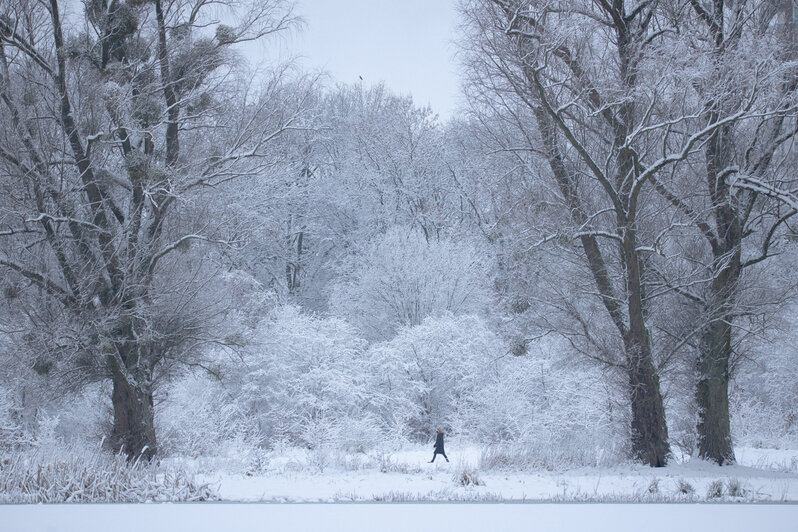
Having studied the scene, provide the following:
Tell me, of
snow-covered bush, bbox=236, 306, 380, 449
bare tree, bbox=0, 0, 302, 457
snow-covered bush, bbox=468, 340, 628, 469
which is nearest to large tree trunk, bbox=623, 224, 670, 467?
snow-covered bush, bbox=468, 340, 628, 469

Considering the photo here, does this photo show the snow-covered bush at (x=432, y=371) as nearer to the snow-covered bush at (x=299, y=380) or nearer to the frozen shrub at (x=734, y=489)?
the snow-covered bush at (x=299, y=380)

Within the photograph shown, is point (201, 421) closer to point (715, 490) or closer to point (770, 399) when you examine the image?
point (715, 490)

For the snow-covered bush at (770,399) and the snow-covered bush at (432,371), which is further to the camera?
the snow-covered bush at (432,371)

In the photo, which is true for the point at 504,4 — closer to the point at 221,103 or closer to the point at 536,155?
the point at 536,155

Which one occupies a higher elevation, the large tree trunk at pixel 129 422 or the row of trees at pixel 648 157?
the row of trees at pixel 648 157

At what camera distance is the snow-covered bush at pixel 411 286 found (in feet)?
80.0

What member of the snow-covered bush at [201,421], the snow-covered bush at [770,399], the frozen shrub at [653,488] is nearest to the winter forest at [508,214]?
the frozen shrub at [653,488]

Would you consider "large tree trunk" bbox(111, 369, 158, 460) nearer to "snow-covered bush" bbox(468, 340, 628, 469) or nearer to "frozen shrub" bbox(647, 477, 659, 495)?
"frozen shrub" bbox(647, 477, 659, 495)

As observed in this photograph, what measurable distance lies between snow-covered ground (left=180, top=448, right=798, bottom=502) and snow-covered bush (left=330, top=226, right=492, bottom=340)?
A: 14.2 meters

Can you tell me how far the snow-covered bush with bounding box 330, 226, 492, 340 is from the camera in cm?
2439

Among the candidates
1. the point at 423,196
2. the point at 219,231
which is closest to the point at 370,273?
the point at 423,196

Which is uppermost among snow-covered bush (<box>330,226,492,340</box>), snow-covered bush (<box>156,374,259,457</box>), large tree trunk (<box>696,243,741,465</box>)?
snow-covered bush (<box>330,226,492,340</box>)

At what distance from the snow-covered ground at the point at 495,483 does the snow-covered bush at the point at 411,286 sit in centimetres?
1424

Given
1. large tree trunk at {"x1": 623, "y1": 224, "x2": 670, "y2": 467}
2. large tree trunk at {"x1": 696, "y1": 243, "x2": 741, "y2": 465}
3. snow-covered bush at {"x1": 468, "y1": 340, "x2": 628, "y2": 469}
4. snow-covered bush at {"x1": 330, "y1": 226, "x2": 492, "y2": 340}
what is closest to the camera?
large tree trunk at {"x1": 623, "y1": 224, "x2": 670, "y2": 467}
